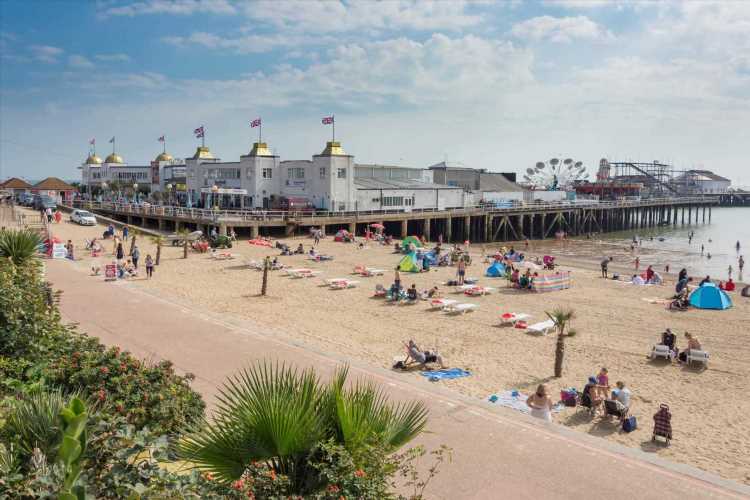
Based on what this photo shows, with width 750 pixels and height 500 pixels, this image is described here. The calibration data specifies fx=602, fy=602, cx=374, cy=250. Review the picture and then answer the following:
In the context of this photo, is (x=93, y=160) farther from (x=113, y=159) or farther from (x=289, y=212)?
(x=289, y=212)

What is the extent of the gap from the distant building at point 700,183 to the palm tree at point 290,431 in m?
141

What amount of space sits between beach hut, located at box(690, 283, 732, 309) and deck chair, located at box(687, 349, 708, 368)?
7.48 metres

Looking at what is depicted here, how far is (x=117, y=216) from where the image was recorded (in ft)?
167

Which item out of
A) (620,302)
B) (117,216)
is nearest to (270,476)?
(620,302)

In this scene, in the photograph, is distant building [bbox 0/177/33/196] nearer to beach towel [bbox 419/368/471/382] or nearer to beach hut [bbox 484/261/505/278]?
beach hut [bbox 484/261/505/278]

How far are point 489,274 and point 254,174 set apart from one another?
27067mm

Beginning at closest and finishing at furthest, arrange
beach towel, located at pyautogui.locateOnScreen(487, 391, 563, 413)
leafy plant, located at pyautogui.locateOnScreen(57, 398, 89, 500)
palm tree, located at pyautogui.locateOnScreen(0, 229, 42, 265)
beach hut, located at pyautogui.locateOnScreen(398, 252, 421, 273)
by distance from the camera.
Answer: leafy plant, located at pyautogui.locateOnScreen(57, 398, 89, 500)
beach towel, located at pyautogui.locateOnScreen(487, 391, 563, 413)
palm tree, located at pyautogui.locateOnScreen(0, 229, 42, 265)
beach hut, located at pyautogui.locateOnScreen(398, 252, 421, 273)

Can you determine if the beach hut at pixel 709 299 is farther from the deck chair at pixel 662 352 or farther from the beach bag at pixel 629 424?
the beach bag at pixel 629 424

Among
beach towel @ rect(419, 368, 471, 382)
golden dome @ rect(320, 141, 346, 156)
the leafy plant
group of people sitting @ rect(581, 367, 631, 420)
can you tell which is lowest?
beach towel @ rect(419, 368, 471, 382)

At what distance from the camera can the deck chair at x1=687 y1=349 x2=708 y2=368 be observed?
1325 centimetres

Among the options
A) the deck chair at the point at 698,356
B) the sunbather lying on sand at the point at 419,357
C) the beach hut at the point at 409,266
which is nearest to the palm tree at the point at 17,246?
the sunbather lying on sand at the point at 419,357

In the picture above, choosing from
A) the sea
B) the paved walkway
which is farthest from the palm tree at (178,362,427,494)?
the sea

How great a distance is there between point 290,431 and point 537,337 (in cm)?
1269

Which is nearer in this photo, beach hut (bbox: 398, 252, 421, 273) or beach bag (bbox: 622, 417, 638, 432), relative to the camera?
beach bag (bbox: 622, 417, 638, 432)
